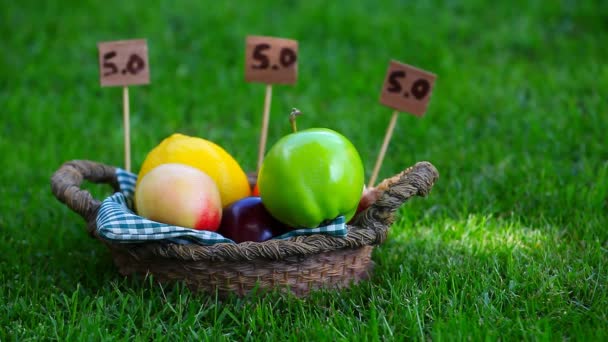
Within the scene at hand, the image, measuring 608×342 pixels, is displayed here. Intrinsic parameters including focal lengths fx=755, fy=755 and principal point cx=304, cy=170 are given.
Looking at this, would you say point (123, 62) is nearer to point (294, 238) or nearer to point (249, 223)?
point (249, 223)

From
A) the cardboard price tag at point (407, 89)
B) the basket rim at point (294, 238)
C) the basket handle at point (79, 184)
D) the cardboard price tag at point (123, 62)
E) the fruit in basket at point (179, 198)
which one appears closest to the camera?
the basket rim at point (294, 238)

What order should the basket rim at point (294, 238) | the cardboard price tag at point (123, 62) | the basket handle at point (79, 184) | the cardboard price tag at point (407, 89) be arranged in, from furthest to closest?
the cardboard price tag at point (123, 62) → the cardboard price tag at point (407, 89) → the basket handle at point (79, 184) → the basket rim at point (294, 238)

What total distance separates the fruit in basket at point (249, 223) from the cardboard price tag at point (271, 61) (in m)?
0.53

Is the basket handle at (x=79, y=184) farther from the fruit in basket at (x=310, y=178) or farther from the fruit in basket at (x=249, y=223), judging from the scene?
the fruit in basket at (x=310, y=178)

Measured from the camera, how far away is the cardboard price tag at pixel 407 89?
7.32 feet

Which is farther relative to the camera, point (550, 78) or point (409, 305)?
point (550, 78)

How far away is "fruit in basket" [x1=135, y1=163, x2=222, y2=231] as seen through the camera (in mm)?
1897

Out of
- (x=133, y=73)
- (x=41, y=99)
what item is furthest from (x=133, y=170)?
(x=41, y=99)

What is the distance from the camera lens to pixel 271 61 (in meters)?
2.38

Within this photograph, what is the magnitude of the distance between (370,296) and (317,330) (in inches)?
10.9

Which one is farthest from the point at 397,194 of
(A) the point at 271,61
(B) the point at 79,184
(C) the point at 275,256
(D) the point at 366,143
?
(D) the point at 366,143

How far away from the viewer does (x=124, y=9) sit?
4.57 m

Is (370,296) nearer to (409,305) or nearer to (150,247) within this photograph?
(409,305)

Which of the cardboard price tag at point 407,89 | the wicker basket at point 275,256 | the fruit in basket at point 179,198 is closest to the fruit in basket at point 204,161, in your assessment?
the fruit in basket at point 179,198
